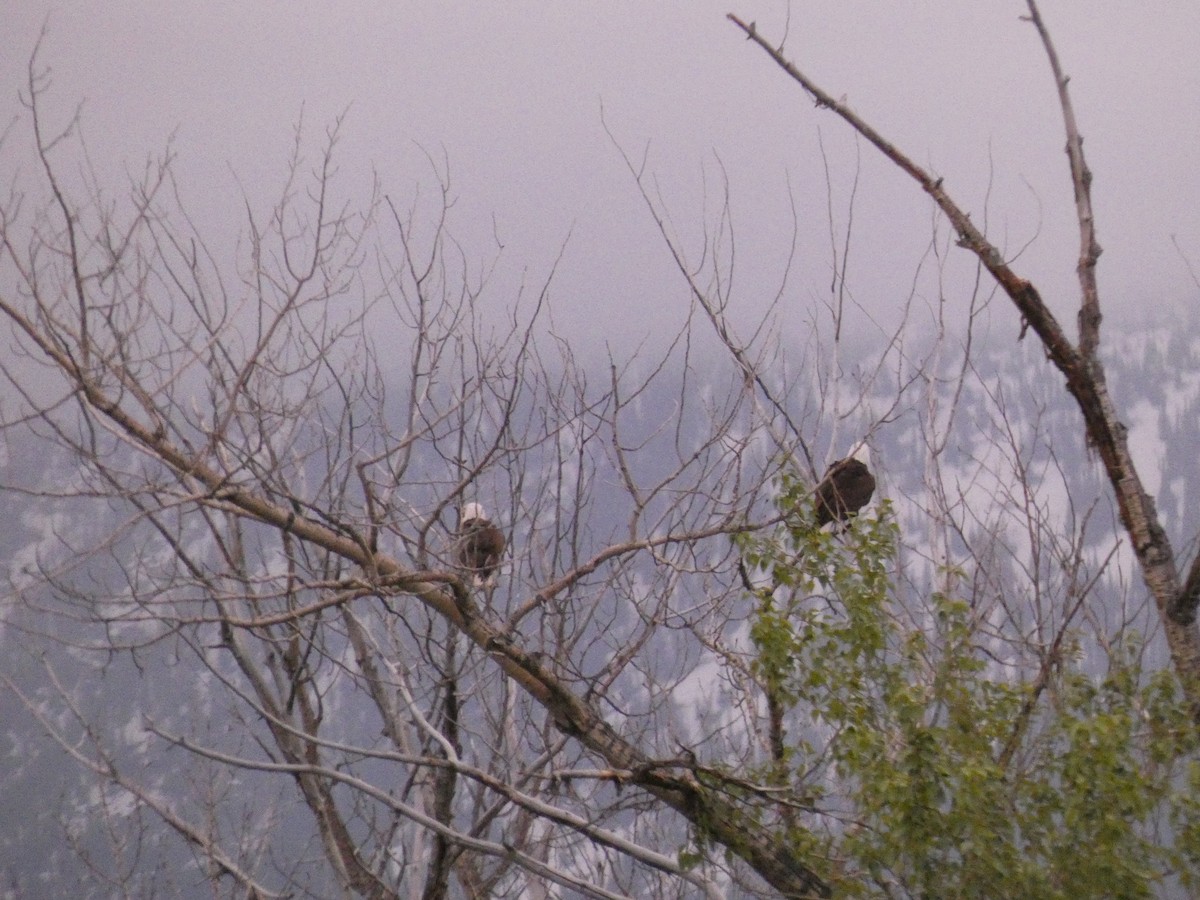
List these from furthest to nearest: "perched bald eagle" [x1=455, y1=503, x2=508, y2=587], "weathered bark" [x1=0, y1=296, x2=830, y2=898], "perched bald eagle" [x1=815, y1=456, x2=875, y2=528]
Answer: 1. "perched bald eagle" [x1=815, y1=456, x2=875, y2=528]
2. "perched bald eagle" [x1=455, y1=503, x2=508, y2=587]
3. "weathered bark" [x1=0, y1=296, x2=830, y2=898]

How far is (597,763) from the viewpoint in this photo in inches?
208

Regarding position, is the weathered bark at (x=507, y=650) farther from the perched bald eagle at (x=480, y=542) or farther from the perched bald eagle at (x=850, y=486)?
the perched bald eagle at (x=850, y=486)

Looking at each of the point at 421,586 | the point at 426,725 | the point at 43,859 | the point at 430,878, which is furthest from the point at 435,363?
the point at 43,859

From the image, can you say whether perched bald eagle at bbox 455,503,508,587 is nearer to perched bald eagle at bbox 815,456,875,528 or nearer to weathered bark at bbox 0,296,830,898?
weathered bark at bbox 0,296,830,898

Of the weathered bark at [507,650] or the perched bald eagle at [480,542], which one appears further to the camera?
the perched bald eagle at [480,542]

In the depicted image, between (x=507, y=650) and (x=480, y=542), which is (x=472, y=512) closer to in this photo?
(x=480, y=542)

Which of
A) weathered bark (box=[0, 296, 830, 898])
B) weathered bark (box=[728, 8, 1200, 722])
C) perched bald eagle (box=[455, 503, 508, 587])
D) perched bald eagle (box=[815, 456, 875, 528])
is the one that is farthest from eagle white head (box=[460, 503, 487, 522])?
weathered bark (box=[728, 8, 1200, 722])

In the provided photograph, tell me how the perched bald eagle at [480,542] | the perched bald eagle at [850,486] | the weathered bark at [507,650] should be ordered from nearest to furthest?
the weathered bark at [507,650], the perched bald eagle at [480,542], the perched bald eagle at [850,486]

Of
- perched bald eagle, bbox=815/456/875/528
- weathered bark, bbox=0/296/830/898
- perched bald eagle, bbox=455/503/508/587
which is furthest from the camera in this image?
perched bald eagle, bbox=815/456/875/528

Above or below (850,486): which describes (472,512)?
below

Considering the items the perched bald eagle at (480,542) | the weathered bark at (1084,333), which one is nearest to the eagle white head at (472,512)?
the perched bald eagle at (480,542)

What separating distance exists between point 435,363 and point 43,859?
10.3 meters

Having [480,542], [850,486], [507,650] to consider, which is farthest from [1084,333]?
[480,542]

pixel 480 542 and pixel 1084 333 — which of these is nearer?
pixel 1084 333
